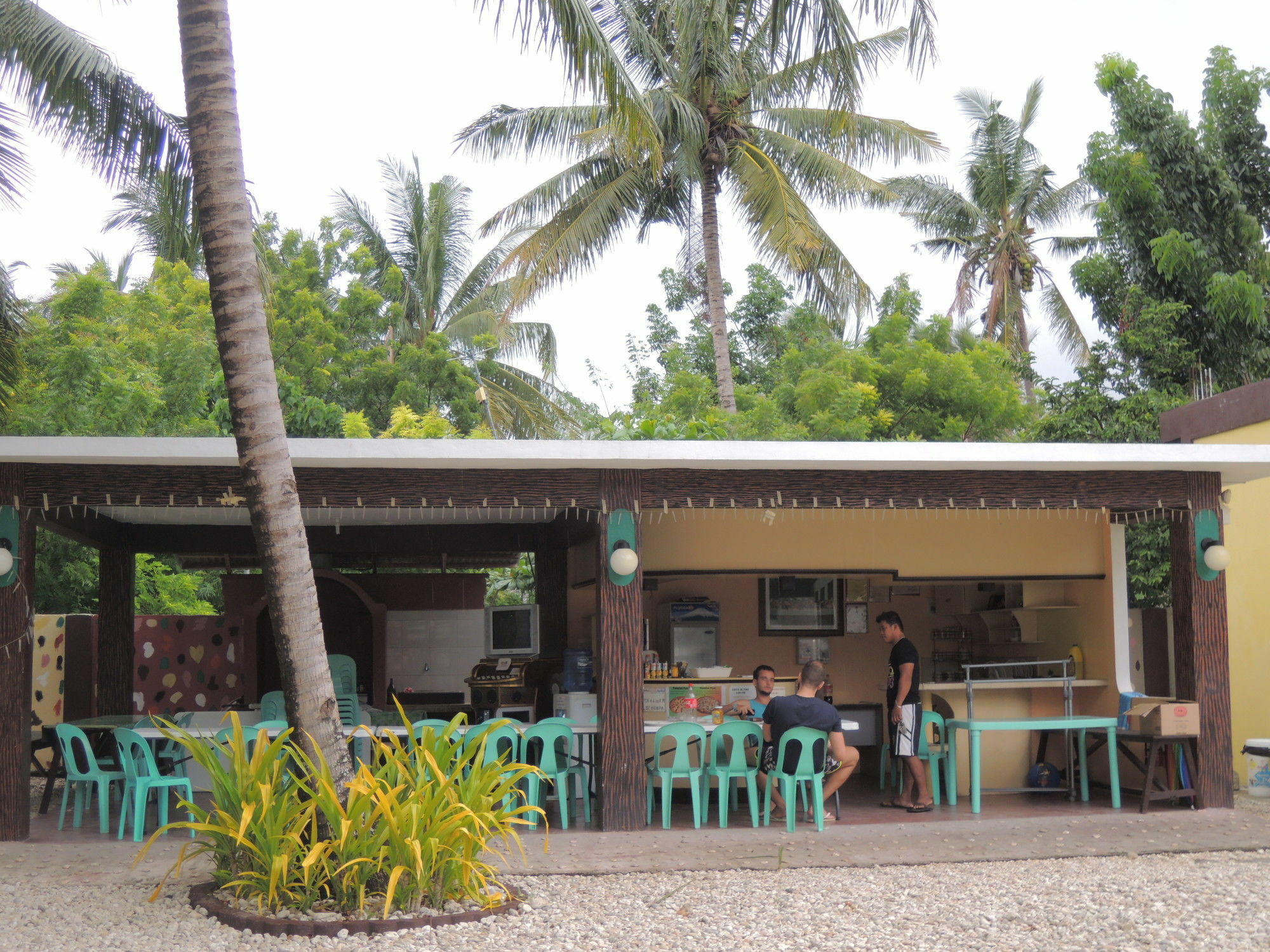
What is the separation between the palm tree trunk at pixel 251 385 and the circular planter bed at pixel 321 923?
2.19 ft

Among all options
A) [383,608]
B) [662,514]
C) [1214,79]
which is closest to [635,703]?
[662,514]

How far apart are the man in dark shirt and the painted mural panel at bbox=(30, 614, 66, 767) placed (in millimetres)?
7736

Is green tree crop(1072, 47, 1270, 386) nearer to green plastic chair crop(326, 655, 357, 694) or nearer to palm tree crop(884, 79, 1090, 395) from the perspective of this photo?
palm tree crop(884, 79, 1090, 395)

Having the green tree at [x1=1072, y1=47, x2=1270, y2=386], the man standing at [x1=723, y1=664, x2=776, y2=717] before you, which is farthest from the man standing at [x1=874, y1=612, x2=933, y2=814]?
the green tree at [x1=1072, y1=47, x2=1270, y2=386]

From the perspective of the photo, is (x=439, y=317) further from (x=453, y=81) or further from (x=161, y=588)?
(x=453, y=81)

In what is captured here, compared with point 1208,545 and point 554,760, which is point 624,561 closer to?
point 554,760

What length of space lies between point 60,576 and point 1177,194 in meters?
15.6

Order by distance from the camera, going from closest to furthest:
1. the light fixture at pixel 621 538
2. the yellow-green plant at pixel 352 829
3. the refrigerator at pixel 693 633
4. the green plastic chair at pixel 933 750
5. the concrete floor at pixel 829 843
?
the yellow-green plant at pixel 352 829
the concrete floor at pixel 829 843
the light fixture at pixel 621 538
the green plastic chair at pixel 933 750
the refrigerator at pixel 693 633

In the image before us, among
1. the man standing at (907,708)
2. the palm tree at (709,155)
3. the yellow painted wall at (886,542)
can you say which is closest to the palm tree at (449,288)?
the palm tree at (709,155)

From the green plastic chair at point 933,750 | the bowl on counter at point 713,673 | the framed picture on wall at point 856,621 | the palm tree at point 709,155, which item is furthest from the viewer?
the palm tree at point 709,155

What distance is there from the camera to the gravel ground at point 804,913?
5.02m

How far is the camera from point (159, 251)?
19.1m

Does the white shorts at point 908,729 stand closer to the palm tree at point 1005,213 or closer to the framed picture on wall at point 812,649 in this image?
the framed picture on wall at point 812,649

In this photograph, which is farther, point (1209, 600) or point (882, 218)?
point (882, 218)
